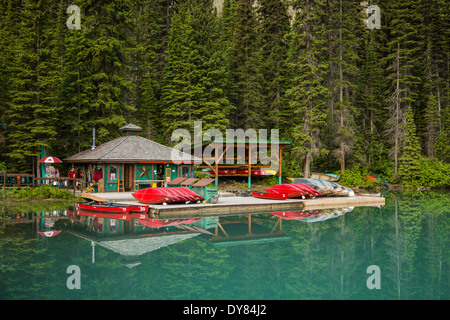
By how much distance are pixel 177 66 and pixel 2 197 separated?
20766 mm

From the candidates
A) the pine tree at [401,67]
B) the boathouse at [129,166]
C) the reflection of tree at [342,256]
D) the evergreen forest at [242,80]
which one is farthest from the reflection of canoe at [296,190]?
the pine tree at [401,67]

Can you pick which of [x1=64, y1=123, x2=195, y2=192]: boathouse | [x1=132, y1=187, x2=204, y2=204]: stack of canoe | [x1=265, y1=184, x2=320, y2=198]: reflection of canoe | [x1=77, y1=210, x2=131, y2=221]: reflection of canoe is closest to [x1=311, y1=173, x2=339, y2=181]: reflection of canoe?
[x1=265, y1=184, x2=320, y2=198]: reflection of canoe

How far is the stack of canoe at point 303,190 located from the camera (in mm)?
20375

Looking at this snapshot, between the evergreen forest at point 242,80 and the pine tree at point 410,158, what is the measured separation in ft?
0.39

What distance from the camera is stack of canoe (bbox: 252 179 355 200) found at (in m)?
20.4

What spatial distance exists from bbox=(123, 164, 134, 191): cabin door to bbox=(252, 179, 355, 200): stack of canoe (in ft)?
28.5

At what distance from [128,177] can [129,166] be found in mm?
775

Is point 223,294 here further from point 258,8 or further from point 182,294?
point 258,8

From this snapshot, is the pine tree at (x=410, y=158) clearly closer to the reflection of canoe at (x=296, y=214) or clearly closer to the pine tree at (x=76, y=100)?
the reflection of canoe at (x=296, y=214)

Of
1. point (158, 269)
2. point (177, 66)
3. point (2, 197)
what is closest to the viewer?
point (158, 269)

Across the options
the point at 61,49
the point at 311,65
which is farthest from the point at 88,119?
A: the point at 311,65

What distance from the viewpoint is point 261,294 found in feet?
22.7

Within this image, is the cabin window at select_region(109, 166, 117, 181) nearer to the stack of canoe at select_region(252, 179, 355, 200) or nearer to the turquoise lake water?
the turquoise lake water

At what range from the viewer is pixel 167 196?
1695cm
